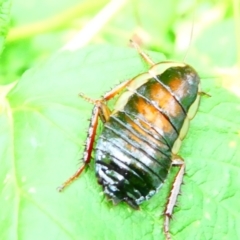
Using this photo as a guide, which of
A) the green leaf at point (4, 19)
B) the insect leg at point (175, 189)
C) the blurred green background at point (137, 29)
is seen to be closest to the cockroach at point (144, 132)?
the insect leg at point (175, 189)

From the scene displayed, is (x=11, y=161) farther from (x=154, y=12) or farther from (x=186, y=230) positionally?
(x=154, y=12)

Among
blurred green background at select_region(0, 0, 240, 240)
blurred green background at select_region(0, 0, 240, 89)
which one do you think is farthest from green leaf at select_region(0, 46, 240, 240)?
blurred green background at select_region(0, 0, 240, 89)

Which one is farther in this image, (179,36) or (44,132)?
(179,36)

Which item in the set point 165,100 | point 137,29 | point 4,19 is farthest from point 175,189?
point 137,29

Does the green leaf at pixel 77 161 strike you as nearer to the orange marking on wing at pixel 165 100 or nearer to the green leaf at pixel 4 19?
the orange marking on wing at pixel 165 100

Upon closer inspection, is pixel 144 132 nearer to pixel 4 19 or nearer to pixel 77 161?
pixel 77 161

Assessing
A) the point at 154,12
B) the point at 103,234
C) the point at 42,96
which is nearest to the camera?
the point at 103,234

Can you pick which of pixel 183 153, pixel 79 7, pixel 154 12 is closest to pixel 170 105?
pixel 183 153
